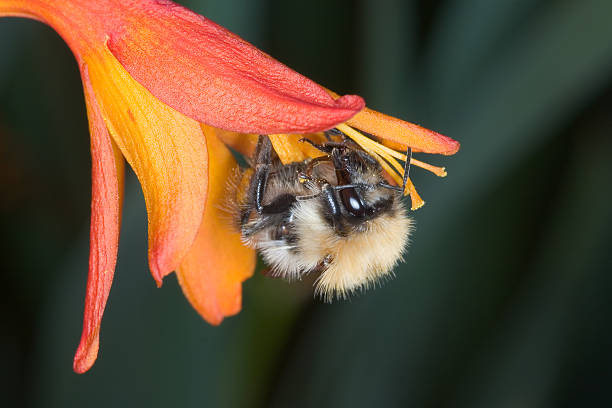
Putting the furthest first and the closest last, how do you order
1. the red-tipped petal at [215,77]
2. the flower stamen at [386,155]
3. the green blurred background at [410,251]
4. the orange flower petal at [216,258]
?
the green blurred background at [410,251] → the orange flower petal at [216,258] → the flower stamen at [386,155] → the red-tipped petal at [215,77]

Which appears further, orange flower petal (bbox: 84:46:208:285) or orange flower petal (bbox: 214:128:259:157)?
orange flower petal (bbox: 214:128:259:157)

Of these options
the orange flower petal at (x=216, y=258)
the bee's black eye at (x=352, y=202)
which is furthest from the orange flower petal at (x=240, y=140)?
the bee's black eye at (x=352, y=202)

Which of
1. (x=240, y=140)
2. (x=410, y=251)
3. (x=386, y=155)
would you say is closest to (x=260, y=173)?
(x=240, y=140)

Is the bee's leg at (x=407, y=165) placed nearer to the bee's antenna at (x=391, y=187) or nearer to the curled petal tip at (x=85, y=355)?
the bee's antenna at (x=391, y=187)

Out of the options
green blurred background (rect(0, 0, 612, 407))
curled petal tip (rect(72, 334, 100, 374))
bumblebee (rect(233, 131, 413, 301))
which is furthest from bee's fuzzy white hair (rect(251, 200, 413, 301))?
green blurred background (rect(0, 0, 612, 407))

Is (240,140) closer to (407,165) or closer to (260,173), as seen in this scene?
(260,173)

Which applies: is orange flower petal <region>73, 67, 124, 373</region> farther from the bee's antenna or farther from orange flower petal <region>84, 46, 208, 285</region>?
the bee's antenna

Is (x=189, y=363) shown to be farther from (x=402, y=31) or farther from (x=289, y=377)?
(x=402, y=31)
